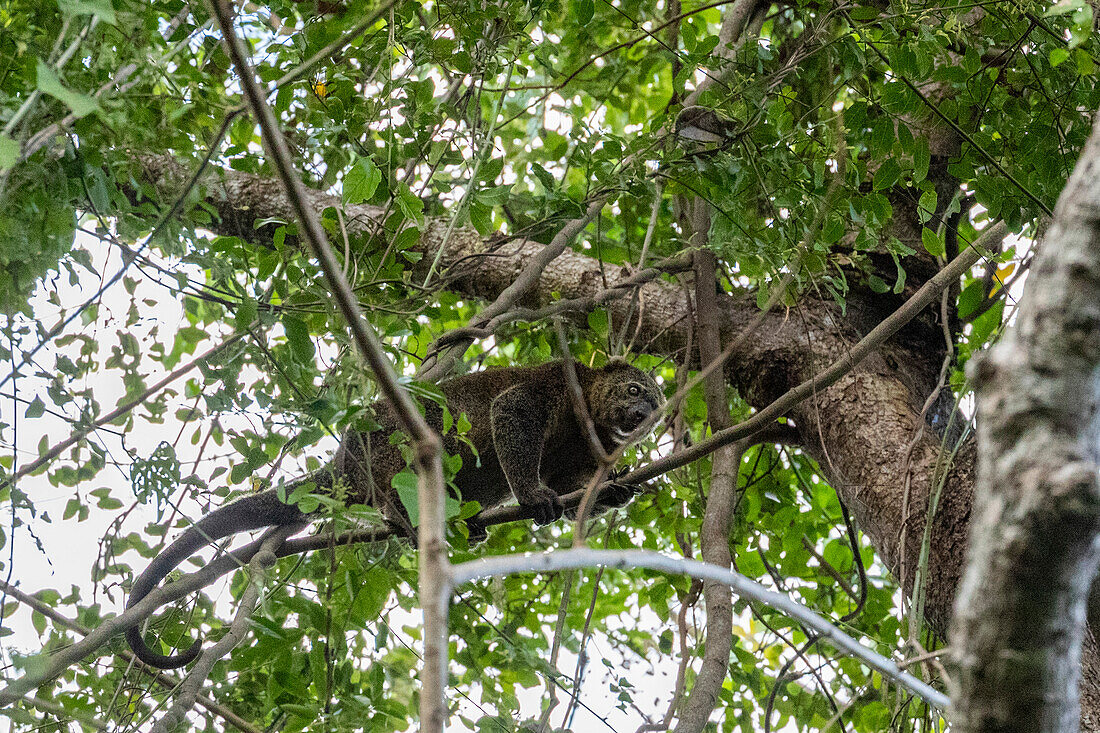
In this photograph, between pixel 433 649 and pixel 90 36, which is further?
pixel 90 36

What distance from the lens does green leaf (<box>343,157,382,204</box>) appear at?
9.71 ft

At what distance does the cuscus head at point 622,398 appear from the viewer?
17.5 feet

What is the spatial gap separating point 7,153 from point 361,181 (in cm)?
124

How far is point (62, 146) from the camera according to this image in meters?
2.61

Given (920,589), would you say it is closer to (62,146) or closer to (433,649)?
(433,649)

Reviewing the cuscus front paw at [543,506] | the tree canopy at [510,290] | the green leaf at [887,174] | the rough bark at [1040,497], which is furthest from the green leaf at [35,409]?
the green leaf at [887,174]

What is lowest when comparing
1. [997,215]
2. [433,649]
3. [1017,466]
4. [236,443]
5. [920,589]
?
[433,649]

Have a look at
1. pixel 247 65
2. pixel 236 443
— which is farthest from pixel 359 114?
pixel 247 65

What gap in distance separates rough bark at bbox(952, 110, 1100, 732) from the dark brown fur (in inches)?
124

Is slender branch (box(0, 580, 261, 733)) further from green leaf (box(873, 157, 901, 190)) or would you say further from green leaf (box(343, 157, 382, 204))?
green leaf (box(873, 157, 901, 190))

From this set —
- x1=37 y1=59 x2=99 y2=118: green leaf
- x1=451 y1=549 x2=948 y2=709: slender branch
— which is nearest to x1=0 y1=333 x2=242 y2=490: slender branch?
x1=37 y1=59 x2=99 y2=118: green leaf

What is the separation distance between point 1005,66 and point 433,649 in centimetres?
362

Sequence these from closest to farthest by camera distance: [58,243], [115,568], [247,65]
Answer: [247,65] < [58,243] < [115,568]

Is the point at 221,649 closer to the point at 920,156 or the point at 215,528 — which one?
the point at 215,528
